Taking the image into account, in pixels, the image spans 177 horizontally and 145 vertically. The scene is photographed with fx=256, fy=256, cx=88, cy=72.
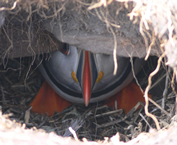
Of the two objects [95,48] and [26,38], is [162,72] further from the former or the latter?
[26,38]

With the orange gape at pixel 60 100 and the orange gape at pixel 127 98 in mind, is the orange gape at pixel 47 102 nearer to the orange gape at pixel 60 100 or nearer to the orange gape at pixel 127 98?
the orange gape at pixel 60 100

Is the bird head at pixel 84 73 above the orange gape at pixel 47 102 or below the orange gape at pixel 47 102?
above

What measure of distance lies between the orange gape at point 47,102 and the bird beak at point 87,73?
60 cm

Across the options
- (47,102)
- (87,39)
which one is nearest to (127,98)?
(47,102)

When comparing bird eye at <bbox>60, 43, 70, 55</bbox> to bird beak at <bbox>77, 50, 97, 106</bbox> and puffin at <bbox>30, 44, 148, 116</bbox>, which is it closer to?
puffin at <bbox>30, 44, 148, 116</bbox>

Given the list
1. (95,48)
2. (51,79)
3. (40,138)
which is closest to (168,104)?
(95,48)

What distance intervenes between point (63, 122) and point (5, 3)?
1.14 metres

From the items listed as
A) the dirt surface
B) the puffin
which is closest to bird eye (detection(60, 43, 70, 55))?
the puffin

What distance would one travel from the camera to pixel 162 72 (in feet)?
7.77

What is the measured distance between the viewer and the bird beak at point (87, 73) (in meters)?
1.86

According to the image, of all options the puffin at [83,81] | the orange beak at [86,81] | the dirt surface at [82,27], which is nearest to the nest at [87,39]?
the dirt surface at [82,27]

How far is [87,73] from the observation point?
188 cm

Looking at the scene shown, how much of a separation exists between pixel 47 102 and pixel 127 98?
78cm

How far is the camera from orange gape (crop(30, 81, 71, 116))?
239 centimetres
